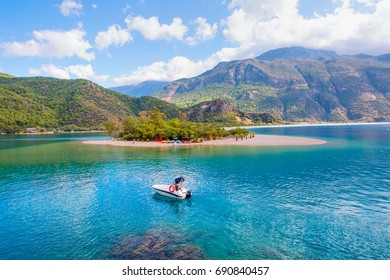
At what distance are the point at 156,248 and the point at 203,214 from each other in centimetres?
1178

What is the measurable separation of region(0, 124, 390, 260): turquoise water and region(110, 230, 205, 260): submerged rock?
0.11 metres

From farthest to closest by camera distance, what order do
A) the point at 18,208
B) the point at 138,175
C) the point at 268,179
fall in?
the point at 138,175, the point at 268,179, the point at 18,208

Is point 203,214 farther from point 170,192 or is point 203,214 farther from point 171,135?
point 171,135

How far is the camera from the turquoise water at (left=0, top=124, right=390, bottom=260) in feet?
88.5

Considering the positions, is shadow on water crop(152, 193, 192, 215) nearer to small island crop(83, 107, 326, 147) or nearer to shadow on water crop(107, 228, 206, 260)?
shadow on water crop(107, 228, 206, 260)

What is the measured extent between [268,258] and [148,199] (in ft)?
81.2

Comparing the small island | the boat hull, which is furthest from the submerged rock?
the small island

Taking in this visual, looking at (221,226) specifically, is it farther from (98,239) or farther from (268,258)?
(98,239)

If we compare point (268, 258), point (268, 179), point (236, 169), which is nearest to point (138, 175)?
point (236, 169)

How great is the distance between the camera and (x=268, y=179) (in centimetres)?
5550

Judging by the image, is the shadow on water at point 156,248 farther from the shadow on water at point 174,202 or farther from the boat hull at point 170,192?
the boat hull at point 170,192

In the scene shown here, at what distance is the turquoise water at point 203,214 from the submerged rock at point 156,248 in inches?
4.4

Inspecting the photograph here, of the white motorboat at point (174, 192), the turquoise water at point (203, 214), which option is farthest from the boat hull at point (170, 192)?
the turquoise water at point (203, 214)

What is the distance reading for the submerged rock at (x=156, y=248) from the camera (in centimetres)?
2542
